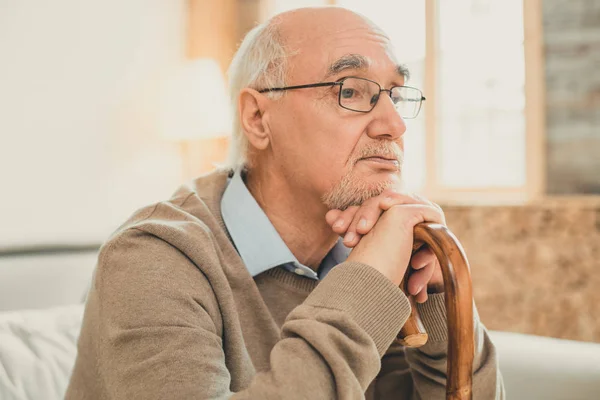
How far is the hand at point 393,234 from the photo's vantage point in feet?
3.02

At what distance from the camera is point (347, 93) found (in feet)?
3.91

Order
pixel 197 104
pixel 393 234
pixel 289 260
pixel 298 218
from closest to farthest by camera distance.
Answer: pixel 393 234
pixel 289 260
pixel 298 218
pixel 197 104

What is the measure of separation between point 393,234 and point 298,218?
0.35 meters

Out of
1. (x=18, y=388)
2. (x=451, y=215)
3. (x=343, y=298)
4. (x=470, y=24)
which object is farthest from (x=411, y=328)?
(x=470, y=24)

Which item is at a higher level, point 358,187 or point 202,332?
point 358,187

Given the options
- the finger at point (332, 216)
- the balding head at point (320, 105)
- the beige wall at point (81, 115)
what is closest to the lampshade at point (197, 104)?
the beige wall at point (81, 115)

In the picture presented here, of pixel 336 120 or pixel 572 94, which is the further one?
pixel 572 94

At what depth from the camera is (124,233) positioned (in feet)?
3.22

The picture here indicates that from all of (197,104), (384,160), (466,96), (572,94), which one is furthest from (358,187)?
(466,96)

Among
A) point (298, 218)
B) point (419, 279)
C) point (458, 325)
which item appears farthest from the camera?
point (298, 218)

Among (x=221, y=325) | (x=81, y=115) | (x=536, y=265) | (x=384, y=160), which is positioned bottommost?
(x=536, y=265)

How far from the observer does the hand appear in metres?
0.92

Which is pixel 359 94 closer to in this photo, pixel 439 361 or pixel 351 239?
pixel 351 239

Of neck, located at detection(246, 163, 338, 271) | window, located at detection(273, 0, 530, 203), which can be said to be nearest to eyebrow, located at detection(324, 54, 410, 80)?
neck, located at detection(246, 163, 338, 271)
